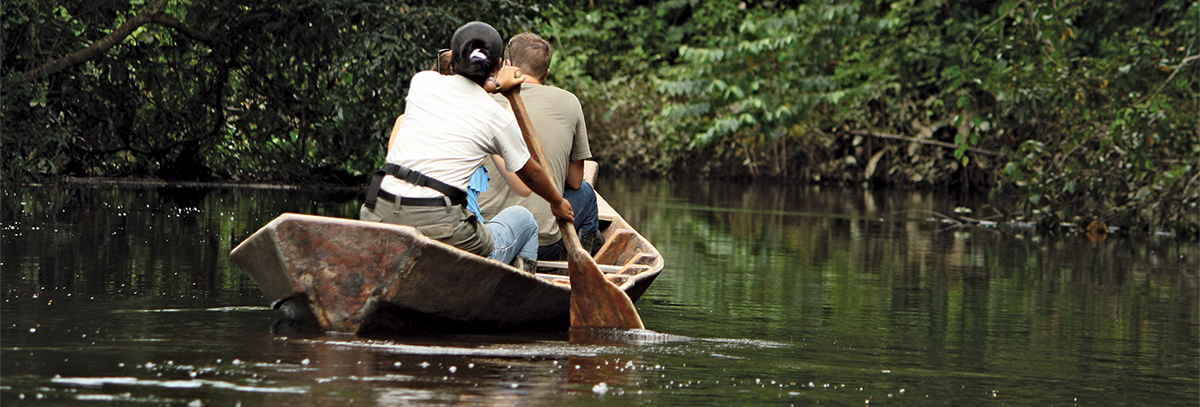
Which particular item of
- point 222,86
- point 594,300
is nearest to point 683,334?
point 594,300

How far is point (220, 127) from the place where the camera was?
14375 mm

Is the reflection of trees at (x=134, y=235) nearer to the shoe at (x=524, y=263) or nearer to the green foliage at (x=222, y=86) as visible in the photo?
the green foliage at (x=222, y=86)

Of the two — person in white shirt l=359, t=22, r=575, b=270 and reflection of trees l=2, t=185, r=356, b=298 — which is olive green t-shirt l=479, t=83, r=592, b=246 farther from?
reflection of trees l=2, t=185, r=356, b=298

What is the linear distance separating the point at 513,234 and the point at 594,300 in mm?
439

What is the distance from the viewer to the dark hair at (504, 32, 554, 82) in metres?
6.10

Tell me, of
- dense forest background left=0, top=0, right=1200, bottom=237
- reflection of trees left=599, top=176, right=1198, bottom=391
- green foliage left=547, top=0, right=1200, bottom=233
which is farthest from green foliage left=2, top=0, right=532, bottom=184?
green foliage left=547, top=0, right=1200, bottom=233

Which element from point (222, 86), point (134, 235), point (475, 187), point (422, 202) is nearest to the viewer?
point (422, 202)

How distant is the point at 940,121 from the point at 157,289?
63.2ft

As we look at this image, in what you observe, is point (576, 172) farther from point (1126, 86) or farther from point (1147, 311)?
point (1126, 86)

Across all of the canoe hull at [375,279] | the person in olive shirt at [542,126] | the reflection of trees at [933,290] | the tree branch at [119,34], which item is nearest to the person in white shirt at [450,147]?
Answer: the canoe hull at [375,279]

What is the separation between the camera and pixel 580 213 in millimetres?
6602

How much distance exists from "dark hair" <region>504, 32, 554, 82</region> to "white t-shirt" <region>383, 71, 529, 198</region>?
3.08 ft

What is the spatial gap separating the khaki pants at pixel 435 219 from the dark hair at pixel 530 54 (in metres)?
1.18

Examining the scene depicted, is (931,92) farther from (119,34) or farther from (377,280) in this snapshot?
(377,280)
